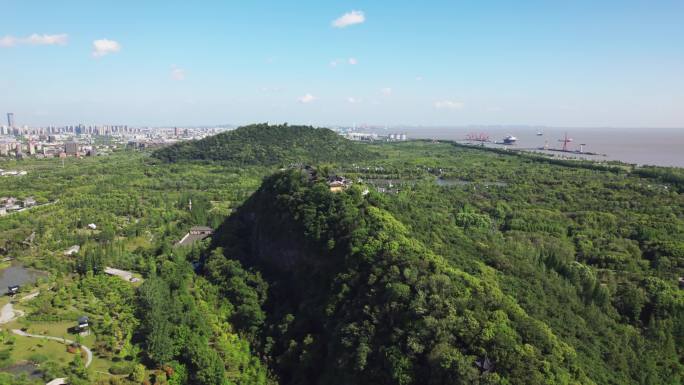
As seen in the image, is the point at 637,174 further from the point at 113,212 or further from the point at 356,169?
the point at 113,212

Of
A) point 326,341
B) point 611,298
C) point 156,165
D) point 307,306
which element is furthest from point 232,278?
point 156,165

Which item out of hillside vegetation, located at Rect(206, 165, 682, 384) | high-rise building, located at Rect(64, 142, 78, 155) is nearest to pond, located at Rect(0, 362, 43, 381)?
hillside vegetation, located at Rect(206, 165, 682, 384)

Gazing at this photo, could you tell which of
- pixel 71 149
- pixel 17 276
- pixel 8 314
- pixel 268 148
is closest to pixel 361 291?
pixel 8 314

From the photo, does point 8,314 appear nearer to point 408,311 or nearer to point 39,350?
point 39,350

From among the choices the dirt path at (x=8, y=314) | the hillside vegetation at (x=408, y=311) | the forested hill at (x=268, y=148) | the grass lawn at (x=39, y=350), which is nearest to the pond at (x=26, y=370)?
the grass lawn at (x=39, y=350)

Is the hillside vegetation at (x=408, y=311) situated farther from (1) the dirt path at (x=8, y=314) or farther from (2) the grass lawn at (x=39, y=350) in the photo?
(1) the dirt path at (x=8, y=314)

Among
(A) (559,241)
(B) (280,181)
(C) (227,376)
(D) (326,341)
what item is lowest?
(C) (227,376)
